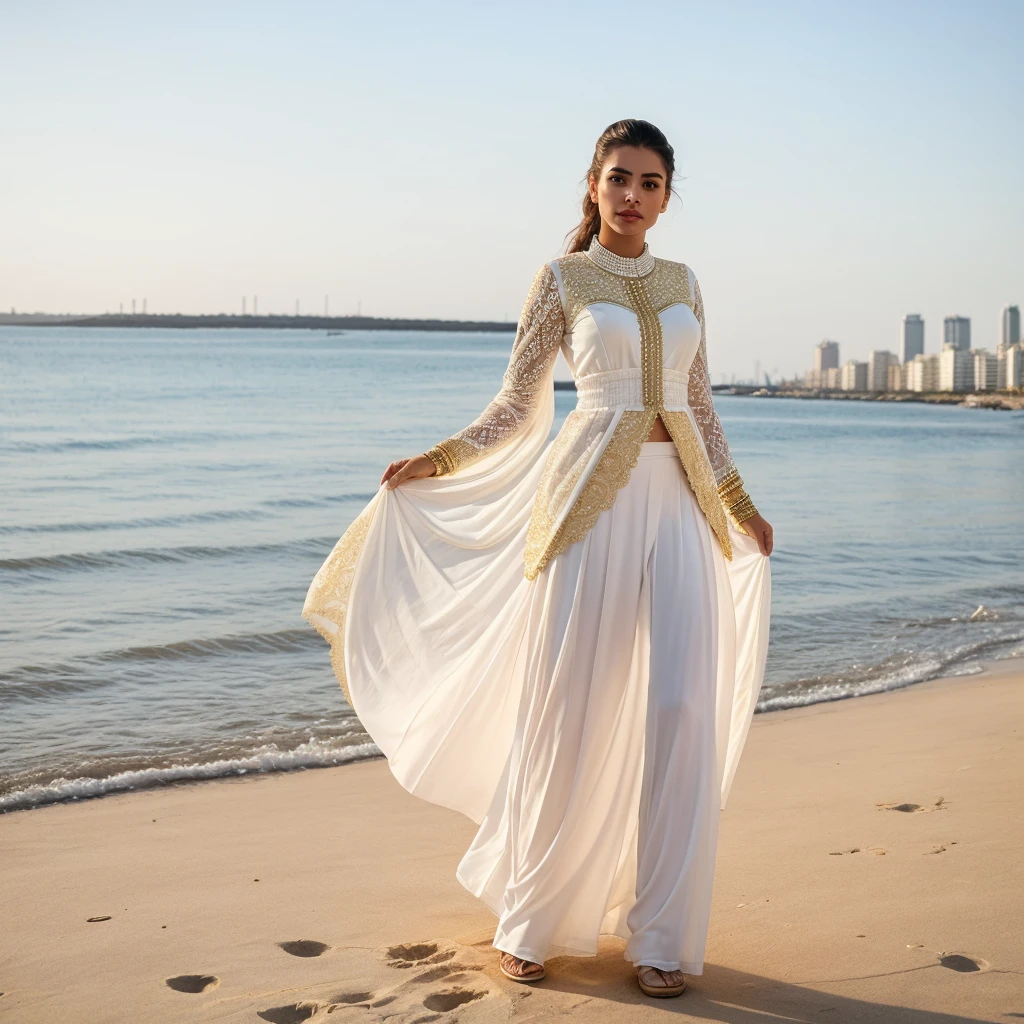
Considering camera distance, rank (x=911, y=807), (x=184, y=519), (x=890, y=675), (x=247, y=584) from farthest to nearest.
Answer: (x=184, y=519) → (x=247, y=584) → (x=890, y=675) → (x=911, y=807)

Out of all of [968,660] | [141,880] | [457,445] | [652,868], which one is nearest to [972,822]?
[652,868]

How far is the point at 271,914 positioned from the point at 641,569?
1.53 m

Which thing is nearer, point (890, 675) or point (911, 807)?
point (911, 807)

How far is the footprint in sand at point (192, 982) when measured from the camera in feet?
9.63

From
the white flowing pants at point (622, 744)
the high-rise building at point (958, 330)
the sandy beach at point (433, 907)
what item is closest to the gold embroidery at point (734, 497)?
the white flowing pants at point (622, 744)

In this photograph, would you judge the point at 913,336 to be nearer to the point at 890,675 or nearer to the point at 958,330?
the point at 958,330

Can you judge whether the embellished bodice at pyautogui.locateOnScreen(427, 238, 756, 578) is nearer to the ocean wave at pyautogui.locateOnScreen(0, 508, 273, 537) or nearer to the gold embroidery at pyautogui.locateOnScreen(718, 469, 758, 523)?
the gold embroidery at pyautogui.locateOnScreen(718, 469, 758, 523)

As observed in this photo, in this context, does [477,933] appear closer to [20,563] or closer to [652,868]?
[652,868]

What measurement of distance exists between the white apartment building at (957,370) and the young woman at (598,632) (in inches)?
4699

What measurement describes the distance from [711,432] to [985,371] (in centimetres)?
12307

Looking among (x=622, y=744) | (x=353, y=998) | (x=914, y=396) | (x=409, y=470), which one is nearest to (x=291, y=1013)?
(x=353, y=998)

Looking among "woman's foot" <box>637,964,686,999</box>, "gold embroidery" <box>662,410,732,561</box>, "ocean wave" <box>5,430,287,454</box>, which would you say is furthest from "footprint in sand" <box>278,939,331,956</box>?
"ocean wave" <box>5,430,287,454</box>

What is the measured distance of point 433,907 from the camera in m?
3.49

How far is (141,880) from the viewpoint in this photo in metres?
3.85
